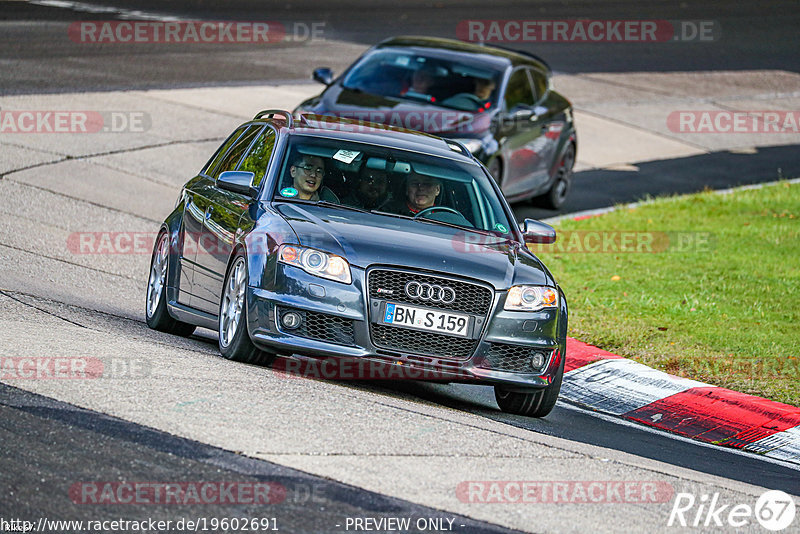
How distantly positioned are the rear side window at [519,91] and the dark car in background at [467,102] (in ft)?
0.04

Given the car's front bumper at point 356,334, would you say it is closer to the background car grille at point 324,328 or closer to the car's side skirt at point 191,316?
the background car grille at point 324,328

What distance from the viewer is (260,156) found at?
9352mm

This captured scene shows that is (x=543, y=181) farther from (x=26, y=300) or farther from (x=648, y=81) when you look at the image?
(x=648, y=81)

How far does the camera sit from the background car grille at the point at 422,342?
789 centimetres

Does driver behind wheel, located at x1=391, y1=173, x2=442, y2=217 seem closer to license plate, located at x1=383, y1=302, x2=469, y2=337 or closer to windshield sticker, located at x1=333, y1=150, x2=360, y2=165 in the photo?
windshield sticker, located at x1=333, y1=150, x2=360, y2=165

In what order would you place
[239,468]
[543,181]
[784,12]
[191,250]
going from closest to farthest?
[239,468], [191,250], [543,181], [784,12]

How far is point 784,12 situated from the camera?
127 ft

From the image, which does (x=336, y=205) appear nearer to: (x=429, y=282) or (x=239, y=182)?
(x=239, y=182)

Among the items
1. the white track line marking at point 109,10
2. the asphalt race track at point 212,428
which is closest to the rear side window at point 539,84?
the asphalt race track at point 212,428

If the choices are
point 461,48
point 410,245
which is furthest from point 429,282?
point 461,48

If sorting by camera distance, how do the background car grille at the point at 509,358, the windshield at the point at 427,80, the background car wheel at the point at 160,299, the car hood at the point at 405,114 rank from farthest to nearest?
the windshield at the point at 427,80, the car hood at the point at 405,114, the background car wheel at the point at 160,299, the background car grille at the point at 509,358

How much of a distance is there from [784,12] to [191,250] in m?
32.8

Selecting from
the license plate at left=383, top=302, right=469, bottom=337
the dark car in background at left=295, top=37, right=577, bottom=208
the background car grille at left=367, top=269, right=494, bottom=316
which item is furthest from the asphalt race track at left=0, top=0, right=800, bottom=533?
the dark car in background at left=295, top=37, right=577, bottom=208

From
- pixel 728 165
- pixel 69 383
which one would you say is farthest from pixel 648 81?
pixel 69 383
